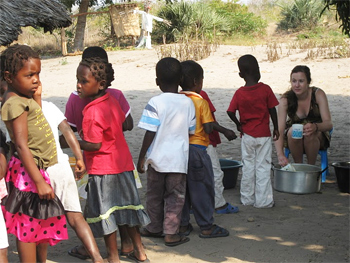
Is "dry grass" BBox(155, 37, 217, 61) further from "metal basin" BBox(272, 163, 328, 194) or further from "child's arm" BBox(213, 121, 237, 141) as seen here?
"child's arm" BBox(213, 121, 237, 141)

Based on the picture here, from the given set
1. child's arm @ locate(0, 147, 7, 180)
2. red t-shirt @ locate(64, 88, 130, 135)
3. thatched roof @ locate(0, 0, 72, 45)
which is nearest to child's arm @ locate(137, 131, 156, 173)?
red t-shirt @ locate(64, 88, 130, 135)

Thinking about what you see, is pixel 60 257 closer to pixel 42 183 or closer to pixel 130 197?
pixel 130 197

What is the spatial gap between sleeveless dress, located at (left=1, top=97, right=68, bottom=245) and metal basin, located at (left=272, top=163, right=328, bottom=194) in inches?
114

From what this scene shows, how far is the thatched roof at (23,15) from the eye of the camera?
23.8 feet

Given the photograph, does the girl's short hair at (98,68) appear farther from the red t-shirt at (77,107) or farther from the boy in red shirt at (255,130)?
the boy in red shirt at (255,130)

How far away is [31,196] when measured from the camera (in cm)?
336

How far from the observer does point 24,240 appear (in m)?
3.35

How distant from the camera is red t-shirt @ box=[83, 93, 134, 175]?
3.66 meters

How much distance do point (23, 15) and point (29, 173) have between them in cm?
479

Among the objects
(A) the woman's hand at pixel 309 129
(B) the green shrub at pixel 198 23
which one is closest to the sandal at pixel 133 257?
(A) the woman's hand at pixel 309 129

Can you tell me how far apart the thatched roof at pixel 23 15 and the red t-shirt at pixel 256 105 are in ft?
11.8

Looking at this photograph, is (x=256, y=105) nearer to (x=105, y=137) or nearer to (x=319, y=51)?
(x=105, y=137)

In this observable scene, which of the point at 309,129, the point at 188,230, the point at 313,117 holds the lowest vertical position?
the point at 188,230

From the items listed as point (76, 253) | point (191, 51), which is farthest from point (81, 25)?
point (76, 253)
